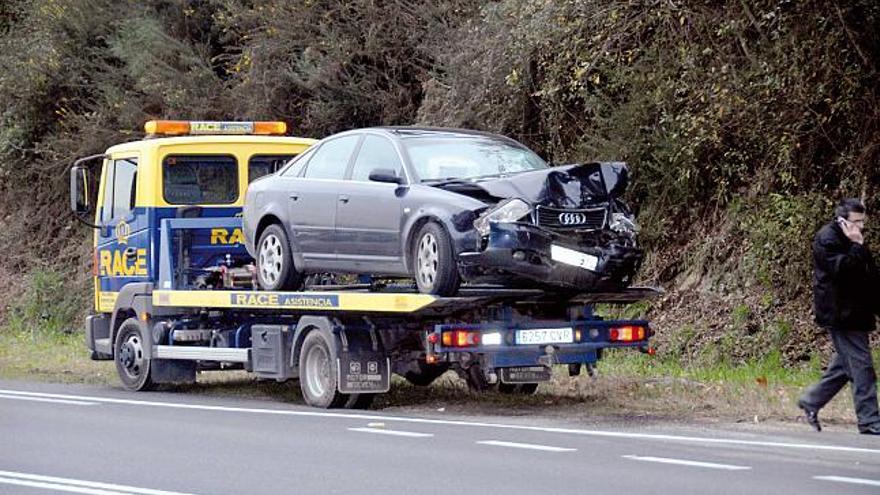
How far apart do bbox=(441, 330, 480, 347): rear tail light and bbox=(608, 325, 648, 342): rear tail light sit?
136cm

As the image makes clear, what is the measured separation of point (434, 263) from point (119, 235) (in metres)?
6.11

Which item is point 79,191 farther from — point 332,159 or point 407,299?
point 407,299

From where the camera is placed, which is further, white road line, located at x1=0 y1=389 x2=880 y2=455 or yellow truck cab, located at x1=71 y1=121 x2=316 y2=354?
yellow truck cab, located at x1=71 y1=121 x2=316 y2=354

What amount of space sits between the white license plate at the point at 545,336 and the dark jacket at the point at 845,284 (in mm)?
2735

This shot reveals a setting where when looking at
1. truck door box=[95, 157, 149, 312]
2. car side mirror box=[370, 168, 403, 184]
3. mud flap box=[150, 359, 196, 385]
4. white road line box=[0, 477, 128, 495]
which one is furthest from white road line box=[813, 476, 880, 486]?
truck door box=[95, 157, 149, 312]

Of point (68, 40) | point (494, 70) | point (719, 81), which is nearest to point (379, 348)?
point (719, 81)

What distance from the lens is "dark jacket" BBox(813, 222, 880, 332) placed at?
12.0 meters

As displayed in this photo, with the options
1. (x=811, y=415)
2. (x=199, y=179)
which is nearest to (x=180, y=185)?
(x=199, y=179)

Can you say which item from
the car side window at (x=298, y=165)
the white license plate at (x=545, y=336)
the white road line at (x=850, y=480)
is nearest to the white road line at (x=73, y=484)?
the white road line at (x=850, y=480)

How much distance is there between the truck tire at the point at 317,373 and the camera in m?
15.1

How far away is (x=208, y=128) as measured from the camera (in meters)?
19.0

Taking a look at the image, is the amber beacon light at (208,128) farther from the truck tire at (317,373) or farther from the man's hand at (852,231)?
the man's hand at (852,231)

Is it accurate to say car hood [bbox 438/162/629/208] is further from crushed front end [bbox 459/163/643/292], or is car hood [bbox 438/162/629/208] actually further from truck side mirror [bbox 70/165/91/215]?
truck side mirror [bbox 70/165/91/215]

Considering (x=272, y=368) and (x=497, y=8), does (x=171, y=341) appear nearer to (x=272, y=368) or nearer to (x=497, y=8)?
(x=272, y=368)
